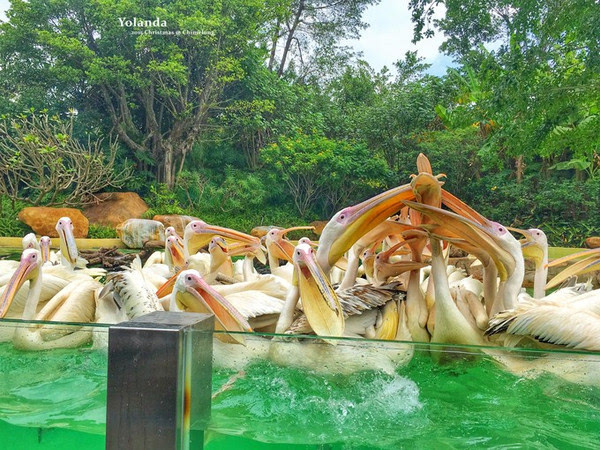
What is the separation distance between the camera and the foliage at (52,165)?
42.0 feet

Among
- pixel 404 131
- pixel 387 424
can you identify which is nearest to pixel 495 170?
pixel 404 131

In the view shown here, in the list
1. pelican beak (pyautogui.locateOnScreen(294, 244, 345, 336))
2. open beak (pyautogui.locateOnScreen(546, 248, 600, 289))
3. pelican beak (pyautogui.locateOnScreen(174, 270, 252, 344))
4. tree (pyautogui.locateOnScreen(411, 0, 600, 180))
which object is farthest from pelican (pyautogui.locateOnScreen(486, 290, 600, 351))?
tree (pyautogui.locateOnScreen(411, 0, 600, 180))

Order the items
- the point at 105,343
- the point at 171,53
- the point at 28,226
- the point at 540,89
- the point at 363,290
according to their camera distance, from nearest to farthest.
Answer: the point at 105,343, the point at 363,290, the point at 540,89, the point at 28,226, the point at 171,53

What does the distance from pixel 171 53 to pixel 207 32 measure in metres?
1.24

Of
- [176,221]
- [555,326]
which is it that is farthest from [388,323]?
[176,221]

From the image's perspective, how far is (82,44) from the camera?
1523 centimetres

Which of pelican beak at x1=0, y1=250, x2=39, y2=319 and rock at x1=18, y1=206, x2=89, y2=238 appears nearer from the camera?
pelican beak at x1=0, y1=250, x2=39, y2=319

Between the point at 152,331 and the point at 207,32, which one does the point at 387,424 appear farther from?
the point at 207,32

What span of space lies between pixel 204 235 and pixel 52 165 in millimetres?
9749

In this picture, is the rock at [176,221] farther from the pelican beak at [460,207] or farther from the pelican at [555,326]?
the pelican at [555,326]

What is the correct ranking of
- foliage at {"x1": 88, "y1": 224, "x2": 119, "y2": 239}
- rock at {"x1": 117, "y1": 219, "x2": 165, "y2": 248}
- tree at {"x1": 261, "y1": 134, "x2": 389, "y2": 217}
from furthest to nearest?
tree at {"x1": 261, "y1": 134, "x2": 389, "y2": 217} → foliage at {"x1": 88, "y1": 224, "x2": 119, "y2": 239} → rock at {"x1": 117, "y1": 219, "x2": 165, "y2": 248}

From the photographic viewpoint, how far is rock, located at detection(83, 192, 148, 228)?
14102 millimetres

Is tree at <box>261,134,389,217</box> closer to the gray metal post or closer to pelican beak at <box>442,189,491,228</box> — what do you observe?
pelican beak at <box>442,189,491,228</box>

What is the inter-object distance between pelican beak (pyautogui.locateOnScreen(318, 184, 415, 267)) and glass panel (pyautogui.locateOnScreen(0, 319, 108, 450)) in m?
1.33
